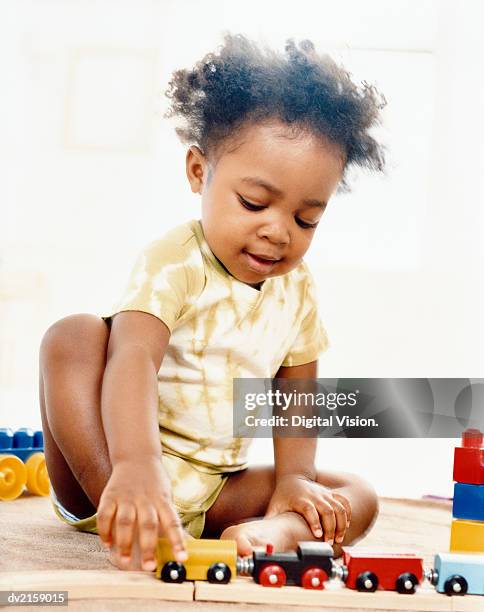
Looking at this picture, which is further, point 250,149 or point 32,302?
point 32,302

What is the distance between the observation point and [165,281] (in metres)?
0.62

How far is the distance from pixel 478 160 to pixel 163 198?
446 millimetres

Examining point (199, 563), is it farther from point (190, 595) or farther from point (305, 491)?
point (305, 491)

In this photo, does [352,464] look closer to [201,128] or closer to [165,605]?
[201,128]

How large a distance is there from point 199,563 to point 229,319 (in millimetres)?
241

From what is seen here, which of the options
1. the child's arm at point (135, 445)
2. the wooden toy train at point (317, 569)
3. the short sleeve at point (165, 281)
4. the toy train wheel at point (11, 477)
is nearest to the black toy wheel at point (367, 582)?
the wooden toy train at point (317, 569)

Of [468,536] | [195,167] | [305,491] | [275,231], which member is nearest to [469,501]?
[468,536]

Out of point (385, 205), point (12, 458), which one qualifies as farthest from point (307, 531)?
point (385, 205)

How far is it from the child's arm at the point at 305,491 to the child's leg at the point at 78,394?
5.5 inches

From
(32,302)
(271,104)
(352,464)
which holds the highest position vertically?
(271,104)

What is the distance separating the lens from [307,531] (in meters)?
0.62

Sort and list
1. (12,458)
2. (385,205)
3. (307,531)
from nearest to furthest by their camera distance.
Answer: (307,531)
(12,458)
(385,205)

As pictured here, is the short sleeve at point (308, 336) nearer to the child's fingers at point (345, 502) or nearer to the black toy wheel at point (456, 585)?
the child's fingers at point (345, 502)

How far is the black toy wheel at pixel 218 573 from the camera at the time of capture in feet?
1.53
